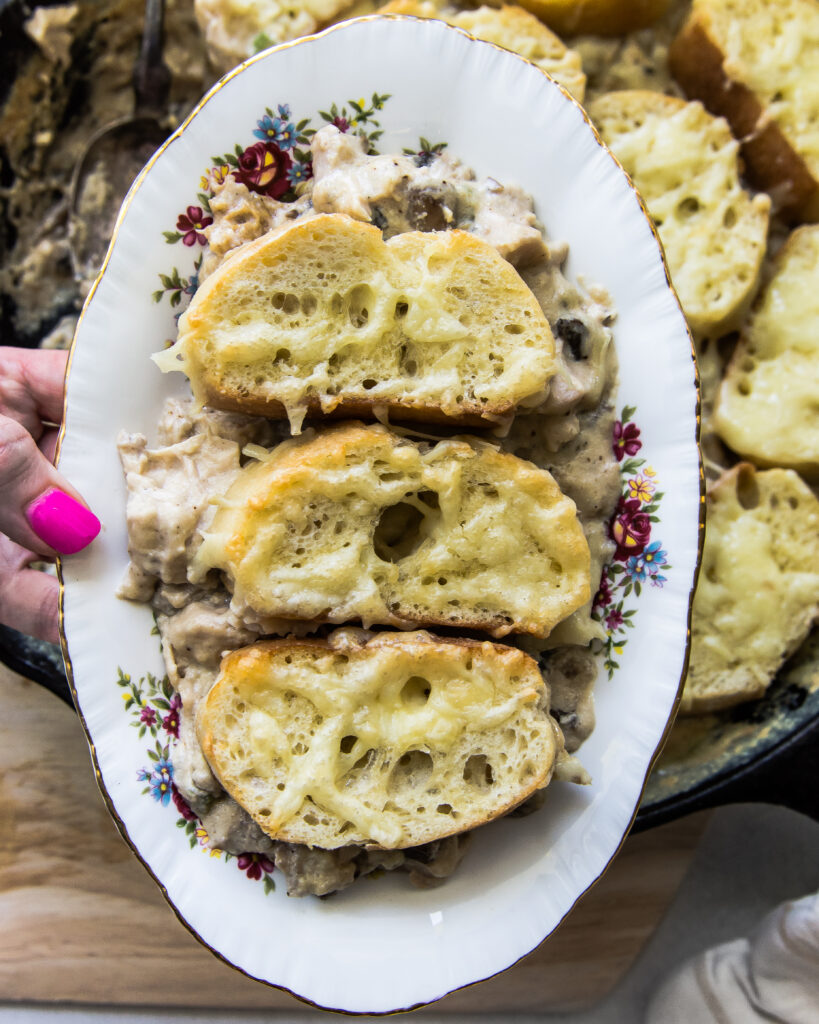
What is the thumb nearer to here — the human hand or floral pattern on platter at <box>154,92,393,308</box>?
the human hand

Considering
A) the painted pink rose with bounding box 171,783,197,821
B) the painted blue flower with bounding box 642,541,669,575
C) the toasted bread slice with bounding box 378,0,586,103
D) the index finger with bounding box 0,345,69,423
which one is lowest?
the painted pink rose with bounding box 171,783,197,821

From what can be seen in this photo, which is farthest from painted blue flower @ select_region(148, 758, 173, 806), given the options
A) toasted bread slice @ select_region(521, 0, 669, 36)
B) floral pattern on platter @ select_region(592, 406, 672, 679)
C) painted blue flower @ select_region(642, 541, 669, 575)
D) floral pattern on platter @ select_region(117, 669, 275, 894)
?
toasted bread slice @ select_region(521, 0, 669, 36)

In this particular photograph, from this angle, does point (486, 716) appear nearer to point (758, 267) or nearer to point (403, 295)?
point (403, 295)

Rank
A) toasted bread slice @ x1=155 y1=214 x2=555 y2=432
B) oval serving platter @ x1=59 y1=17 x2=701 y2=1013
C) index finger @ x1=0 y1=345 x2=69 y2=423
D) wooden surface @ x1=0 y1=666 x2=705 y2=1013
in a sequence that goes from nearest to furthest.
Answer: toasted bread slice @ x1=155 y1=214 x2=555 y2=432 → oval serving platter @ x1=59 y1=17 x2=701 y2=1013 → index finger @ x1=0 y1=345 x2=69 y2=423 → wooden surface @ x1=0 y1=666 x2=705 y2=1013

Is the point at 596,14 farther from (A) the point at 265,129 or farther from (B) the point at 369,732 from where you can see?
(B) the point at 369,732

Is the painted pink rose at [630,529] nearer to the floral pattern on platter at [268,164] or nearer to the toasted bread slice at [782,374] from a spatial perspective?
the toasted bread slice at [782,374]

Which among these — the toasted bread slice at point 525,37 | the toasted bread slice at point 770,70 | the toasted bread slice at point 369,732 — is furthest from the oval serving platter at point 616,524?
the toasted bread slice at point 770,70

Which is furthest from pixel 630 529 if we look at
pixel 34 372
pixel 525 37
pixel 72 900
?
pixel 72 900
